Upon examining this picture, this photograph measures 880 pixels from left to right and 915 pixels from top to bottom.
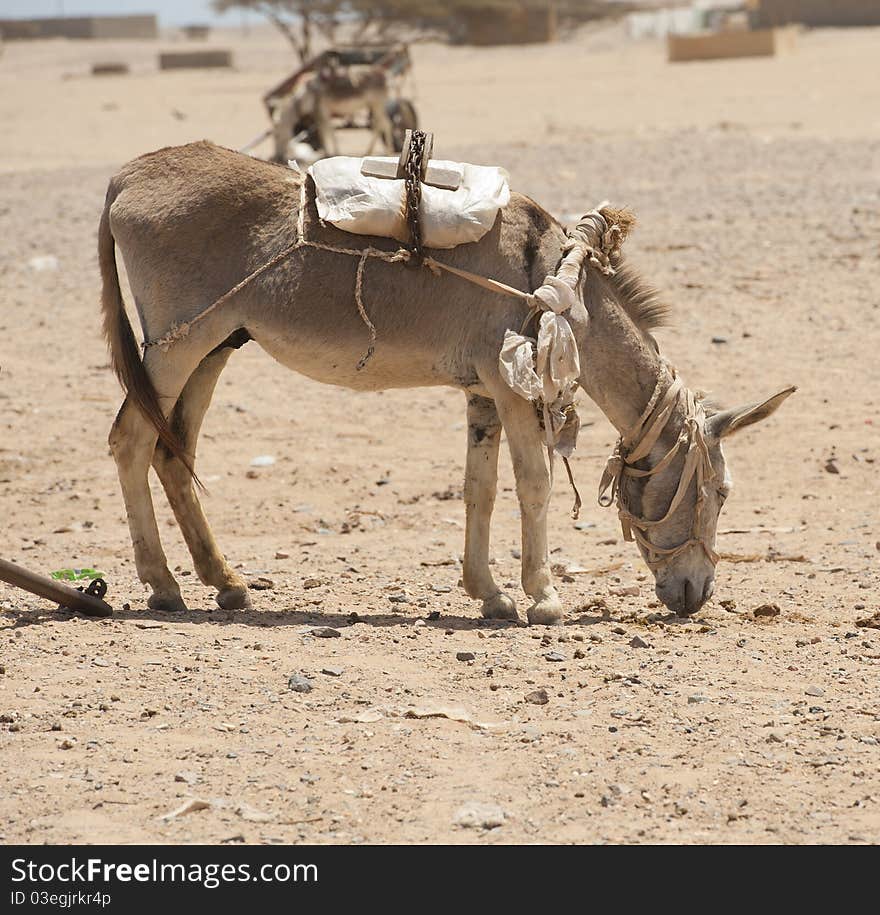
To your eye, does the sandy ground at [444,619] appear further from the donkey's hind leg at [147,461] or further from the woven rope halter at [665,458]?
the woven rope halter at [665,458]

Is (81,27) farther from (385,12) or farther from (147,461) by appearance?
(147,461)

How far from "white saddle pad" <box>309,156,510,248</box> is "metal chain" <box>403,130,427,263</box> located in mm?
21

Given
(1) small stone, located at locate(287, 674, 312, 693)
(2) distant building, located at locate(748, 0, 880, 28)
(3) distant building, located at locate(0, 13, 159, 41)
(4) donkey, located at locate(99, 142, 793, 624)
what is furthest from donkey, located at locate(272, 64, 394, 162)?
(3) distant building, located at locate(0, 13, 159, 41)

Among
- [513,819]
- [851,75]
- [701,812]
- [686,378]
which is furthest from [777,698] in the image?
[851,75]

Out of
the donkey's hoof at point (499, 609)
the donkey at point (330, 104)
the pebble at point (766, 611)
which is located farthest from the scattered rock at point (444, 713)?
the donkey at point (330, 104)

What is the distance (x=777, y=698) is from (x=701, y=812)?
0.98 metres

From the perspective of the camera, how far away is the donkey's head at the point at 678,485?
5.98 metres

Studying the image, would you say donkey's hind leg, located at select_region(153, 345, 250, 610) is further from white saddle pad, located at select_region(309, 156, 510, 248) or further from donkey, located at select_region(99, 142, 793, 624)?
white saddle pad, located at select_region(309, 156, 510, 248)

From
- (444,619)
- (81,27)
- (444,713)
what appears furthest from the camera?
(81,27)

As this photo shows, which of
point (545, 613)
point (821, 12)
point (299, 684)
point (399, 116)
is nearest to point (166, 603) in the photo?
point (299, 684)

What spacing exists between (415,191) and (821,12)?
42.9 m

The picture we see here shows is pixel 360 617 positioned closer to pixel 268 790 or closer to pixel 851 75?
pixel 268 790

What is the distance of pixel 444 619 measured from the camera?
245 inches

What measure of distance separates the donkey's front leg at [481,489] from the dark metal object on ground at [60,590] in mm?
1474
